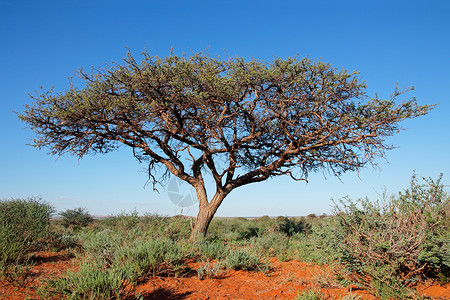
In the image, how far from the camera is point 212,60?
11508 millimetres

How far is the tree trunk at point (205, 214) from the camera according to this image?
11711 mm

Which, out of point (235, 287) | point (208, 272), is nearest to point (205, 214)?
point (208, 272)

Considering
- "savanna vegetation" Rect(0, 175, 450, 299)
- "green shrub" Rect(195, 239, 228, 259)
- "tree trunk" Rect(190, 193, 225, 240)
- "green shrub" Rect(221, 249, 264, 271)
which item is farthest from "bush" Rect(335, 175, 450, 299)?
"tree trunk" Rect(190, 193, 225, 240)

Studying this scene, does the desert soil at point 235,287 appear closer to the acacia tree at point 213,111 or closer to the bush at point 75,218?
the acacia tree at point 213,111

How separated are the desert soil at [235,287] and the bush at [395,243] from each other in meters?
0.31

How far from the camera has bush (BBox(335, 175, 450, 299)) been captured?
15.2 feet

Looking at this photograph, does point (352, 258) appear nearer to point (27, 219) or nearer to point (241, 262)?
point (241, 262)

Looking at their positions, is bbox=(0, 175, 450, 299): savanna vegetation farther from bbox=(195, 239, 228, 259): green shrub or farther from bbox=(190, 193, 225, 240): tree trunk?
bbox=(190, 193, 225, 240): tree trunk

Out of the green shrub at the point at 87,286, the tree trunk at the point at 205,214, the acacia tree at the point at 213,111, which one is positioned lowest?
the green shrub at the point at 87,286

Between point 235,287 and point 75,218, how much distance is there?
17843 millimetres

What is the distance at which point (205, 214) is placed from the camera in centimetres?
1182

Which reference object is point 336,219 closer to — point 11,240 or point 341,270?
point 341,270

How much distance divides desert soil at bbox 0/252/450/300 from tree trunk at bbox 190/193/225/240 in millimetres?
5237

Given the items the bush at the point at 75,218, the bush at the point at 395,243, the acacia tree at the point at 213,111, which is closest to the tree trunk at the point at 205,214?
the acacia tree at the point at 213,111
